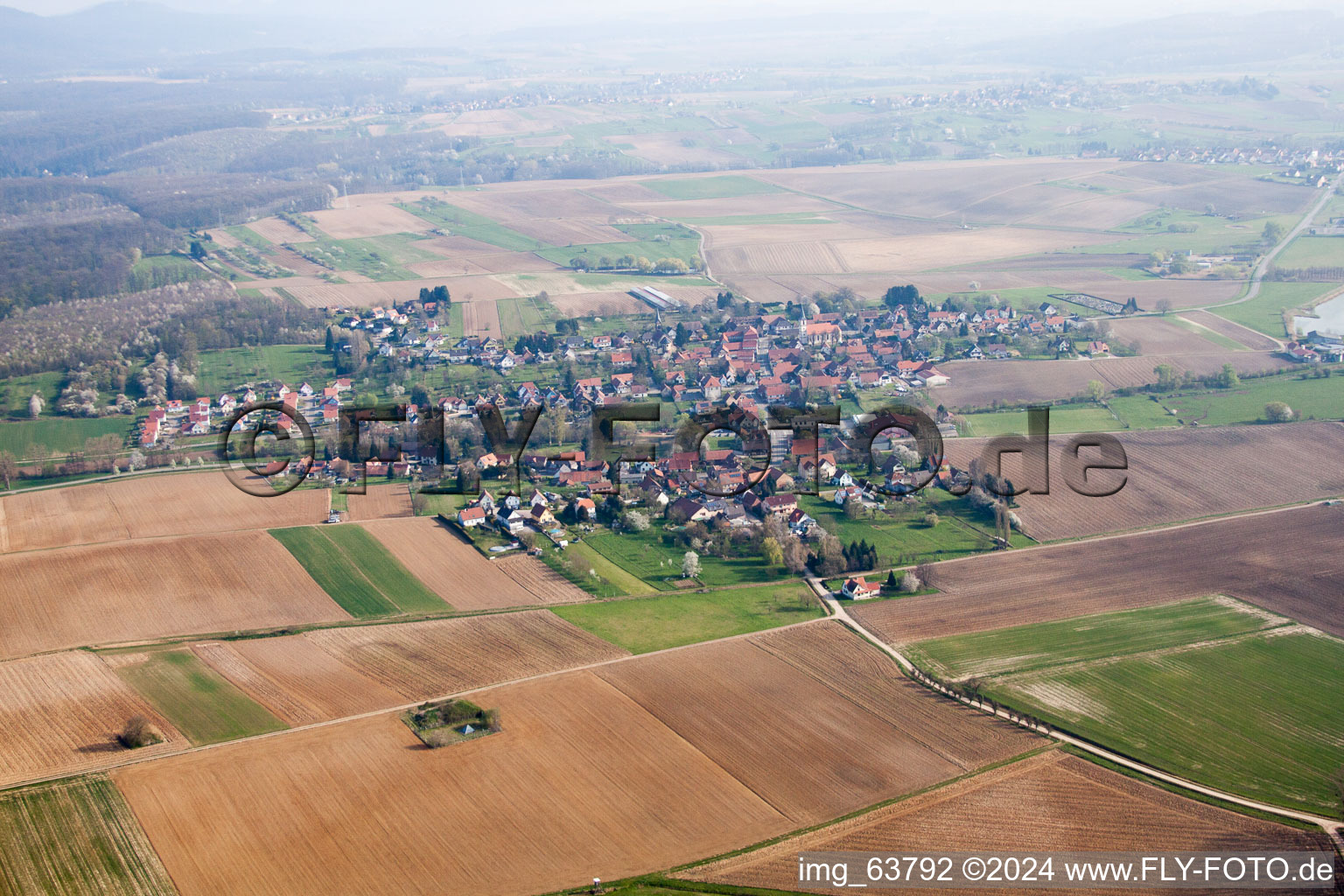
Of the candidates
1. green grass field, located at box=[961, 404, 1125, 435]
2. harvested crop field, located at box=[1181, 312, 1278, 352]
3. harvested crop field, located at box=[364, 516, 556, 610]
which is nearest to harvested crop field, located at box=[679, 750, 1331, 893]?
harvested crop field, located at box=[364, 516, 556, 610]

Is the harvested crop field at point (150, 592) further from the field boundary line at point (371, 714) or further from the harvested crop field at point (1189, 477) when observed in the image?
the harvested crop field at point (1189, 477)

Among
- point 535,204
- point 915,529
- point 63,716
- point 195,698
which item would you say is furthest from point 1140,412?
point 535,204

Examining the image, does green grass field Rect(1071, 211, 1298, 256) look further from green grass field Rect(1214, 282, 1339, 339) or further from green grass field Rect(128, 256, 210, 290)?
green grass field Rect(128, 256, 210, 290)

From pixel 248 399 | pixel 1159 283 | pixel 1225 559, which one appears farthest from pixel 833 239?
pixel 1225 559

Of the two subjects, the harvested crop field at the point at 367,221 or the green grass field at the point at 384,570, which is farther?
the harvested crop field at the point at 367,221

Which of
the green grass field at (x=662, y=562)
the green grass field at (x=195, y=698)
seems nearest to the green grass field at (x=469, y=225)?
the green grass field at (x=662, y=562)

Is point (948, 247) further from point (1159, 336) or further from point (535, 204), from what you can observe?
point (535, 204)
